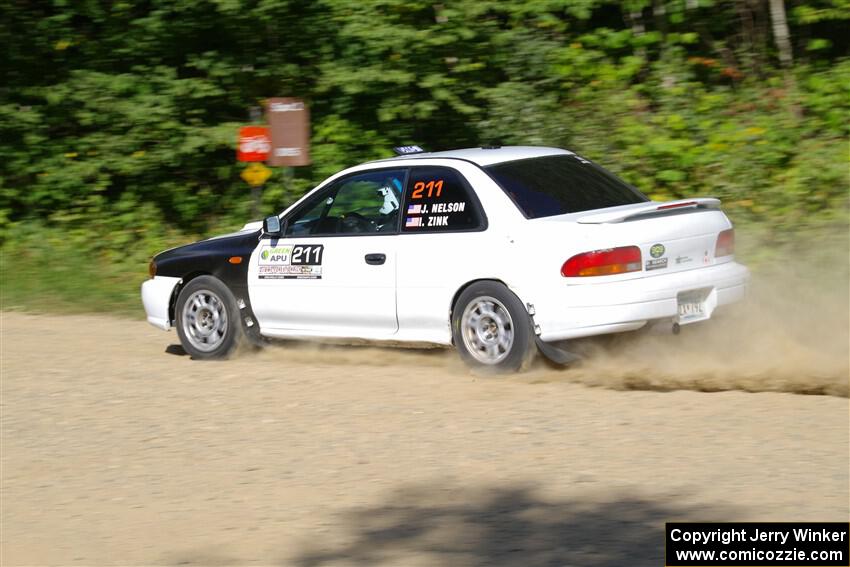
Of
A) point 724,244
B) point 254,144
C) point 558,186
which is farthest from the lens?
point 254,144

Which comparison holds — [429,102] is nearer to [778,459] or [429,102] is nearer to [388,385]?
[388,385]

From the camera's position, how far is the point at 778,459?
597cm

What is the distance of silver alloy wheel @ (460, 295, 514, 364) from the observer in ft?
26.6

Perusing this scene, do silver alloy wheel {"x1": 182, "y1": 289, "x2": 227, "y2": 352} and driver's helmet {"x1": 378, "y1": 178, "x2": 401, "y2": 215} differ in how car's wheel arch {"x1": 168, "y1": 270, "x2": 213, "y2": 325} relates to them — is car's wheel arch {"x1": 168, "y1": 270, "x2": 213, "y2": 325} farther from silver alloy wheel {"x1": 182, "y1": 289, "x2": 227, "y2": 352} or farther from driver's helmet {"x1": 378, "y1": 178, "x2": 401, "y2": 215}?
driver's helmet {"x1": 378, "y1": 178, "x2": 401, "y2": 215}

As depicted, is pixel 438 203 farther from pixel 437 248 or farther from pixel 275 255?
pixel 275 255

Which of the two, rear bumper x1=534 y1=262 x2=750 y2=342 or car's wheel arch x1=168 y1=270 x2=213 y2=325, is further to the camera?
car's wheel arch x1=168 y1=270 x2=213 y2=325

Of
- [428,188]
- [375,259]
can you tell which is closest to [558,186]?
[428,188]

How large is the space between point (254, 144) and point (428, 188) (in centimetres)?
528

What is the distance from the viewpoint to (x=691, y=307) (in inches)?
316

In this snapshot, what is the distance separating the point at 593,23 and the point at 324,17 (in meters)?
4.09

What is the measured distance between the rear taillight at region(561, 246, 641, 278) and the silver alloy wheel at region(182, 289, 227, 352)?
3356 mm

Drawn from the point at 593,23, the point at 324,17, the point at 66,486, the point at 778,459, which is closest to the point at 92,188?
the point at 324,17

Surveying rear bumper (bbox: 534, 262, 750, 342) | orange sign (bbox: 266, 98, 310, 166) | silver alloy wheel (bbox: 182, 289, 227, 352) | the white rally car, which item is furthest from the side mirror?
orange sign (bbox: 266, 98, 310, 166)

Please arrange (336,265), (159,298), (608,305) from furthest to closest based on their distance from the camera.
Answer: (159,298) → (336,265) → (608,305)
